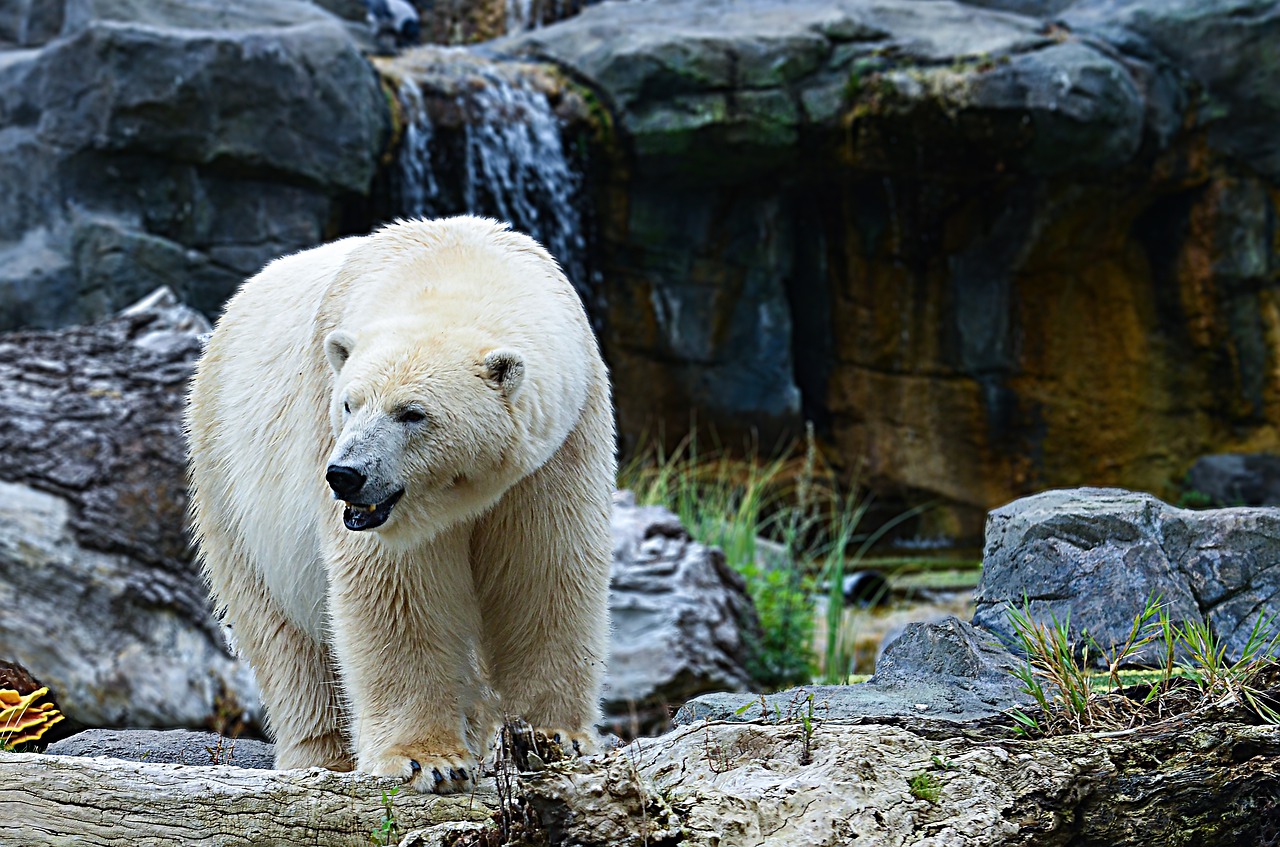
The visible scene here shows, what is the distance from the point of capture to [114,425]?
6277 millimetres

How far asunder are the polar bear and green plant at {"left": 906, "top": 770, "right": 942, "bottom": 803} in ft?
2.96

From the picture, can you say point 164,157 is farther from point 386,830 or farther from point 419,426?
point 386,830

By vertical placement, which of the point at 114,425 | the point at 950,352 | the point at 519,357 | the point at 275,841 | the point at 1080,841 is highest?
the point at 519,357

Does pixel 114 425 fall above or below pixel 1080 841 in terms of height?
below

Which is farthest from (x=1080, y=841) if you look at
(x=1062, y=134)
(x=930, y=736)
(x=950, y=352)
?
(x=950, y=352)

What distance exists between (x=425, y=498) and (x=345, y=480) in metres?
0.22

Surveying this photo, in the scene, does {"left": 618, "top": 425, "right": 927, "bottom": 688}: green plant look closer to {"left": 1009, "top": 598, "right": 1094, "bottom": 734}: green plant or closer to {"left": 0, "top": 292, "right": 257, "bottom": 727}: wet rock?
{"left": 0, "top": 292, "right": 257, "bottom": 727}: wet rock

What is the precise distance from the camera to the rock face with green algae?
1025 centimetres

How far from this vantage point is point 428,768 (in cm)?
270

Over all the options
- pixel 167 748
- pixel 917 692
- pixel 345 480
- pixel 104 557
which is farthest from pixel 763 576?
pixel 345 480

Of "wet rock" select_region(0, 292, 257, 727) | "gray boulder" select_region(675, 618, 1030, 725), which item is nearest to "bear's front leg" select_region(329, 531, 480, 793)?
"gray boulder" select_region(675, 618, 1030, 725)

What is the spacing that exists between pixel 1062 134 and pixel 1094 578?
24.3 ft

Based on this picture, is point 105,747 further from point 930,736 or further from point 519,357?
point 930,736

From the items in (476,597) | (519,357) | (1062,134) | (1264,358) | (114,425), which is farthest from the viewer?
(1264,358)
